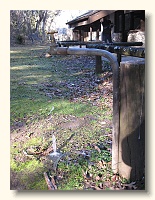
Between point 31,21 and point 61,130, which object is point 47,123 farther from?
point 31,21

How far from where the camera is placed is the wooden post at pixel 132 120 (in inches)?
45.5

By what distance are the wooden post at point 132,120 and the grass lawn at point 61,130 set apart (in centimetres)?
12

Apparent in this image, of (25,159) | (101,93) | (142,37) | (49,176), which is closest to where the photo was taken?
(49,176)

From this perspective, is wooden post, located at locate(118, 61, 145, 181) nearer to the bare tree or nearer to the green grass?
the green grass

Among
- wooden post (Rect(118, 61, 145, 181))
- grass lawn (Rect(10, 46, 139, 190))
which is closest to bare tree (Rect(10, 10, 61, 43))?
grass lawn (Rect(10, 46, 139, 190))

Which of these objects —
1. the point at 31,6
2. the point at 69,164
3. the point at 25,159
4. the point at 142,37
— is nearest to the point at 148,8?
the point at 142,37

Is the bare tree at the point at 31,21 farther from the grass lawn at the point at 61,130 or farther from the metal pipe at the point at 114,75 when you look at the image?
the metal pipe at the point at 114,75

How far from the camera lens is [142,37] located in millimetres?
1768

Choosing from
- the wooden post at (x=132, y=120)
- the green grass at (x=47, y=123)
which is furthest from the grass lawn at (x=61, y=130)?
the wooden post at (x=132, y=120)

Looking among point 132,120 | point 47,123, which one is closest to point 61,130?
point 47,123

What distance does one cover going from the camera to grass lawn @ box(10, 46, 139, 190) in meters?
1.35

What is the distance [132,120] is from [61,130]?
2.32 ft
